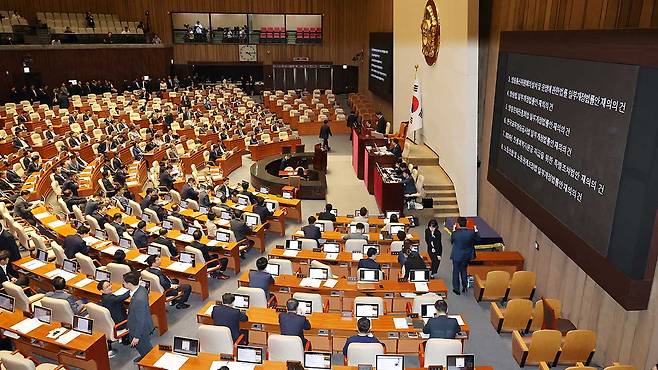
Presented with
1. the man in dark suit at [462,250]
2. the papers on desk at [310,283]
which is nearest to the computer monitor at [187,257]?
the papers on desk at [310,283]

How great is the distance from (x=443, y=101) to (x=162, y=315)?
11093 millimetres

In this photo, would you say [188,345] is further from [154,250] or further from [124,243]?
[124,243]

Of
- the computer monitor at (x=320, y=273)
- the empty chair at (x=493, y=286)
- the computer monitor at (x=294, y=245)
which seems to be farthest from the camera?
the computer monitor at (x=294, y=245)

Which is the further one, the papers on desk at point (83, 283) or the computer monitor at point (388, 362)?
the papers on desk at point (83, 283)

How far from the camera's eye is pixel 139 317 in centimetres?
828

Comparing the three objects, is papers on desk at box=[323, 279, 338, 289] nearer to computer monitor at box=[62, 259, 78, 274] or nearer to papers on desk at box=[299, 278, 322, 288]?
papers on desk at box=[299, 278, 322, 288]

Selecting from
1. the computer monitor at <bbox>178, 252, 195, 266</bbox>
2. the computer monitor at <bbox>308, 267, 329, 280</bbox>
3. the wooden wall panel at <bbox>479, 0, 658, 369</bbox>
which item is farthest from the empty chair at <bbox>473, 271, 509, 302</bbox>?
the computer monitor at <bbox>178, 252, 195, 266</bbox>

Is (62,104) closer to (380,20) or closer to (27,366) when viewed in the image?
(380,20)

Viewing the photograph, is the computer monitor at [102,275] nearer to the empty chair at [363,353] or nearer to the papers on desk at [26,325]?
the papers on desk at [26,325]

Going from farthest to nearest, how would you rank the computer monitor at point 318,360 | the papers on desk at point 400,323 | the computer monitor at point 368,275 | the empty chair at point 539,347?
the computer monitor at point 368,275
the papers on desk at point 400,323
the empty chair at point 539,347
the computer monitor at point 318,360

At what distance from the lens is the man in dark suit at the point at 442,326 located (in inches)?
314

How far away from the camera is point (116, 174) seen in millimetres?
16906

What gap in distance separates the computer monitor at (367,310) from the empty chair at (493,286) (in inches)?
120

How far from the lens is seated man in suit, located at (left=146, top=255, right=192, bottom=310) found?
393 inches
